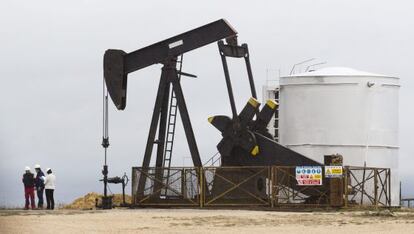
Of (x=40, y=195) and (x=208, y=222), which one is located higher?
(x=40, y=195)

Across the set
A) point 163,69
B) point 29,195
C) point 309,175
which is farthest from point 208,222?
point 163,69


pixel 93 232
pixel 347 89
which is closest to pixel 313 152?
pixel 347 89

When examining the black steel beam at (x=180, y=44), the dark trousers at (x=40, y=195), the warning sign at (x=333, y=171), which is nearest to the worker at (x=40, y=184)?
the dark trousers at (x=40, y=195)

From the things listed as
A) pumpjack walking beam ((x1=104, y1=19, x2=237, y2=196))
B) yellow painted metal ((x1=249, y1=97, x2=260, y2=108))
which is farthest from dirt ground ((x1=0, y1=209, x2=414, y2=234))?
yellow painted metal ((x1=249, y1=97, x2=260, y2=108))

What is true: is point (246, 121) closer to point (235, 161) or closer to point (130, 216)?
point (235, 161)

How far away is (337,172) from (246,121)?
4018 mm

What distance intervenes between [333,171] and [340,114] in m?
6.59

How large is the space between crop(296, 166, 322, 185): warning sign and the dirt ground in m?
2.11

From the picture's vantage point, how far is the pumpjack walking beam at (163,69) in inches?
1540

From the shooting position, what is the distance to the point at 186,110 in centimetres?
3988

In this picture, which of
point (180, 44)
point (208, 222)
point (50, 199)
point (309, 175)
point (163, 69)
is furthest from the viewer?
point (163, 69)

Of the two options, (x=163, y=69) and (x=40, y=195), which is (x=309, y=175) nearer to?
(x=163, y=69)

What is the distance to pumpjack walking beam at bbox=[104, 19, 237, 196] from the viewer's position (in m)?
39.1

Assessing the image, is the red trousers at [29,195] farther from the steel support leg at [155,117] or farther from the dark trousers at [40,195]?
the steel support leg at [155,117]
